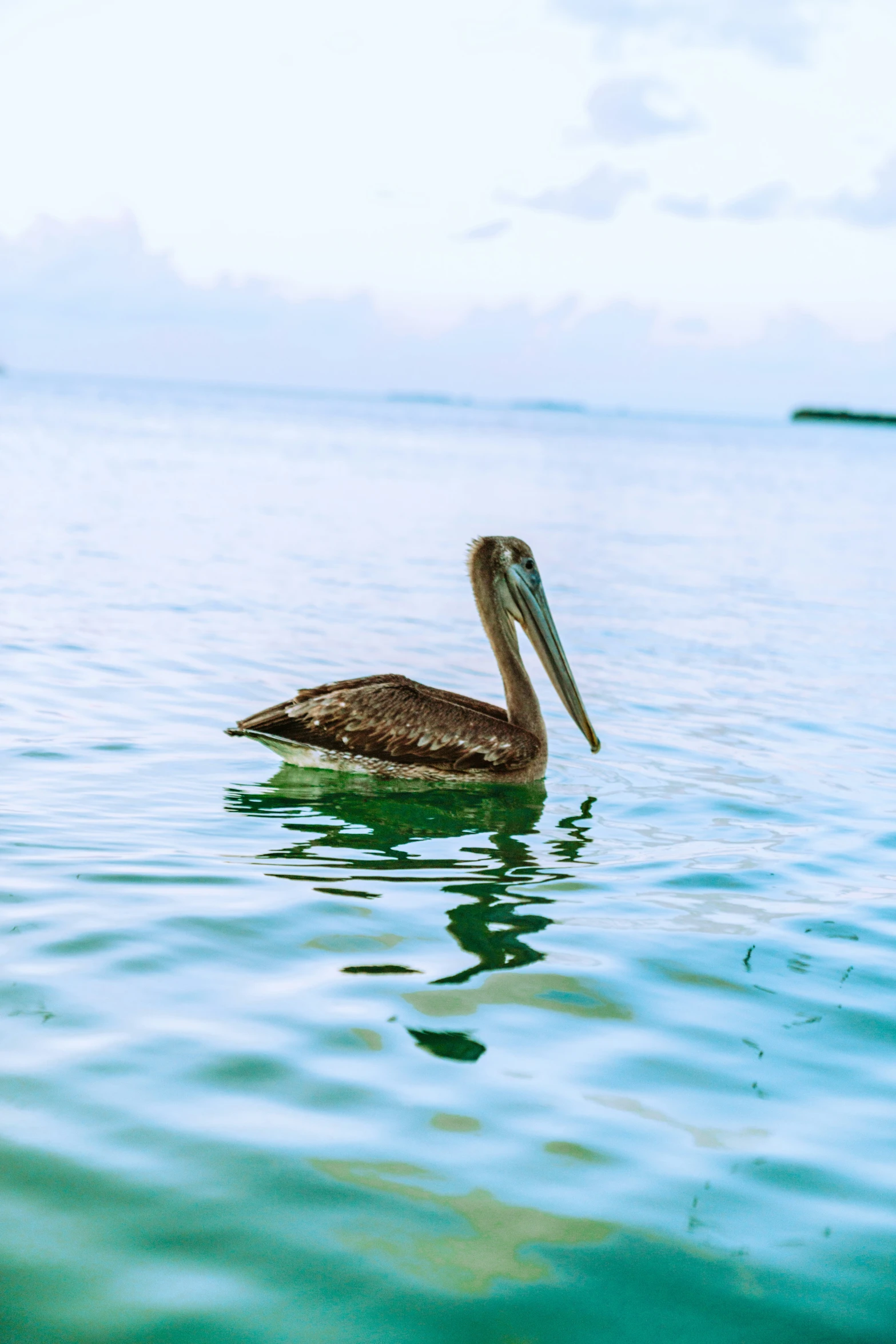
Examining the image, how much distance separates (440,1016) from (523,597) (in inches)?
162

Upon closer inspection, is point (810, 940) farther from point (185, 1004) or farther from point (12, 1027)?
point (12, 1027)

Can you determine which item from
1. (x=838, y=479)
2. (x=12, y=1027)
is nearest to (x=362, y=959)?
(x=12, y=1027)

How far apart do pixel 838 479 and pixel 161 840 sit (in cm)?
6363

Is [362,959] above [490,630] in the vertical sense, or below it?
below

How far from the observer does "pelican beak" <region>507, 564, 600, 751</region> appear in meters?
8.16

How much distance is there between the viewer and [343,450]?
61.9 meters

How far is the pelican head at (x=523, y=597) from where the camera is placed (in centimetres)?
817

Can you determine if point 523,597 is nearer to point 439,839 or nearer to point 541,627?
point 541,627

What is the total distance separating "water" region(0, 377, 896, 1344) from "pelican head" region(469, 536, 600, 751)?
62 cm

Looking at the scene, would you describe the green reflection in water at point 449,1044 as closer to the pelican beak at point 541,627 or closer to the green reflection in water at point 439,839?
the green reflection in water at point 439,839

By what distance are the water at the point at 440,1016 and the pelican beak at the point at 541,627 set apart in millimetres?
561

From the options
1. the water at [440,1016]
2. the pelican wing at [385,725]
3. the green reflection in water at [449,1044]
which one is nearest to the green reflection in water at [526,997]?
the water at [440,1016]

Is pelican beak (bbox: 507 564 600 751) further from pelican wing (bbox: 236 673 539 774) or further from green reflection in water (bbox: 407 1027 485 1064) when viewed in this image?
green reflection in water (bbox: 407 1027 485 1064)

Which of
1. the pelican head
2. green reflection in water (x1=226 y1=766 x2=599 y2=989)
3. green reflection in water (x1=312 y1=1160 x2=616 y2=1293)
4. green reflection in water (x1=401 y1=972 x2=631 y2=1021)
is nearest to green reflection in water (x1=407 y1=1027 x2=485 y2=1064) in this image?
green reflection in water (x1=401 y1=972 x2=631 y2=1021)
